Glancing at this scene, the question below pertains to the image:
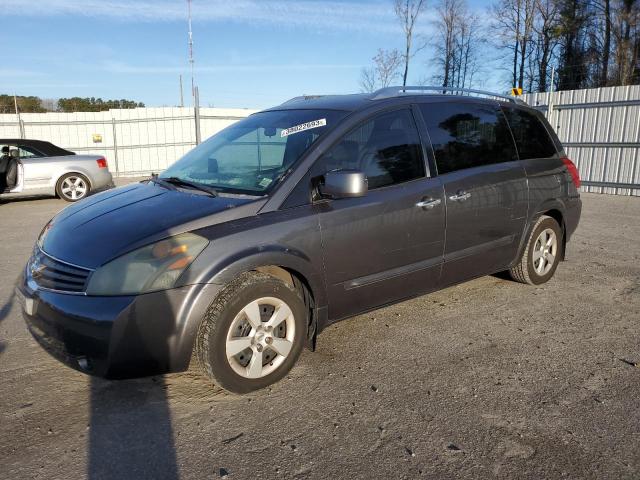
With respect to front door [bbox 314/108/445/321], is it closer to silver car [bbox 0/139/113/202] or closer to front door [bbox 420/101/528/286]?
front door [bbox 420/101/528/286]

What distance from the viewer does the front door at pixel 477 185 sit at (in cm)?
400

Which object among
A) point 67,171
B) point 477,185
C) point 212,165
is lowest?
point 67,171

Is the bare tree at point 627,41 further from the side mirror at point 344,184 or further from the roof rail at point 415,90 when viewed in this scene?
the side mirror at point 344,184

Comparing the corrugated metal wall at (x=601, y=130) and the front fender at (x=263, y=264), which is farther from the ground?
the corrugated metal wall at (x=601, y=130)

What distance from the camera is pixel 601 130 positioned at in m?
13.0

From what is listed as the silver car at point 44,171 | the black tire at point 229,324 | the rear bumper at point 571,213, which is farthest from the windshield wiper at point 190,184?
the silver car at point 44,171

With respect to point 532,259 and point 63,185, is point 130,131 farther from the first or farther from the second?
point 532,259

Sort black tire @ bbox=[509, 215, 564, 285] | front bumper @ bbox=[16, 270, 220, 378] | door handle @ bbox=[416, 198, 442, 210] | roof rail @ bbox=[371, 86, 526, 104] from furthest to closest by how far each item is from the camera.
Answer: black tire @ bbox=[509, 215, 564, 285] < roof rail @ bbox=[371, 86, 526, 104] < door handle @ bbox=[416, 198, 442, 210] < front bumper @ bbox=[16, 270, 220, 378]

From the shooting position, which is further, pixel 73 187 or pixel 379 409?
pixel 73 187

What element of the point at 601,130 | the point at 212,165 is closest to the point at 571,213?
the point at 212,165

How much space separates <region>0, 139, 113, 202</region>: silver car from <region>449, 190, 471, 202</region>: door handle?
8954 millimetres

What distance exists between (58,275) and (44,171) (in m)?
9.44

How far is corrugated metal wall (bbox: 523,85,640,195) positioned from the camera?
40.5 feet

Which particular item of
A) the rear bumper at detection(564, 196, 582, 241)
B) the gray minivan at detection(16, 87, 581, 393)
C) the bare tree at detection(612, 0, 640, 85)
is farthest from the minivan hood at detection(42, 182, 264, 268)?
the bare tree at detection(612, 0, 640, 85)
